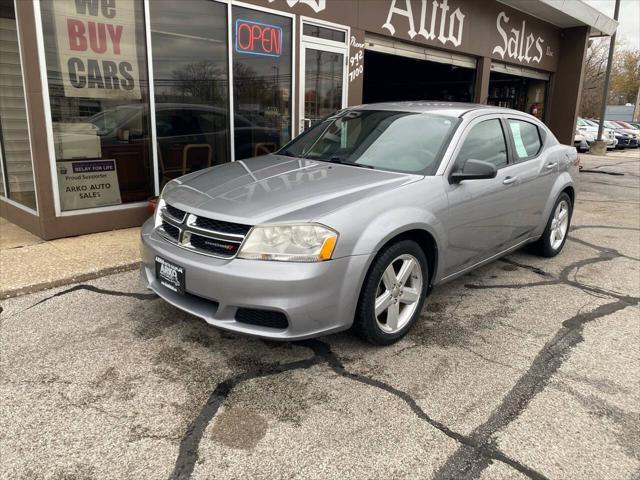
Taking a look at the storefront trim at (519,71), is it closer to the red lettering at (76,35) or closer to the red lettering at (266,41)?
the red lettering at (266,41)

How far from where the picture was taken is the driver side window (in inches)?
157

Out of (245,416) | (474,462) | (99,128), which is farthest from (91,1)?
(474,462)

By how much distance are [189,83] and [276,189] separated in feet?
12.8

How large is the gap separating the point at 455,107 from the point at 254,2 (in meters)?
3.86

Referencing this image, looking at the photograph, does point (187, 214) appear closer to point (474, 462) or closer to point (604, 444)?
point (474, 462)

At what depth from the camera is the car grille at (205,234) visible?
298 centimetres

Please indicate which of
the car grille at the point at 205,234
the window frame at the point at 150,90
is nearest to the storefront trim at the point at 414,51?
the window frame at the point at 150,90

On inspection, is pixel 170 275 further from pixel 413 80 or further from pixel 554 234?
pixel 413 80

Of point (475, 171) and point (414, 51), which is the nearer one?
point (475, 171)

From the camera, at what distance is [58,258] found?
16.3 ft

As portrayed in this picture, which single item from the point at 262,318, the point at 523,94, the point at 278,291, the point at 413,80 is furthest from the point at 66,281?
the point at 523,94

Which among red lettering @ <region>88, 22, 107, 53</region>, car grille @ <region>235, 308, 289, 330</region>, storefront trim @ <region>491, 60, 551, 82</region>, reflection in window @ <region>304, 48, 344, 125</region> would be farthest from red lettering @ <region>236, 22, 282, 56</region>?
storefront trim @ <region>491, 60, 551, 82</region>

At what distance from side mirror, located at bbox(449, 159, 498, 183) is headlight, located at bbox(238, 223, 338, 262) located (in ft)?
4.22

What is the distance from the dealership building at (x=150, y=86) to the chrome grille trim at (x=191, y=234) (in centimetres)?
286
